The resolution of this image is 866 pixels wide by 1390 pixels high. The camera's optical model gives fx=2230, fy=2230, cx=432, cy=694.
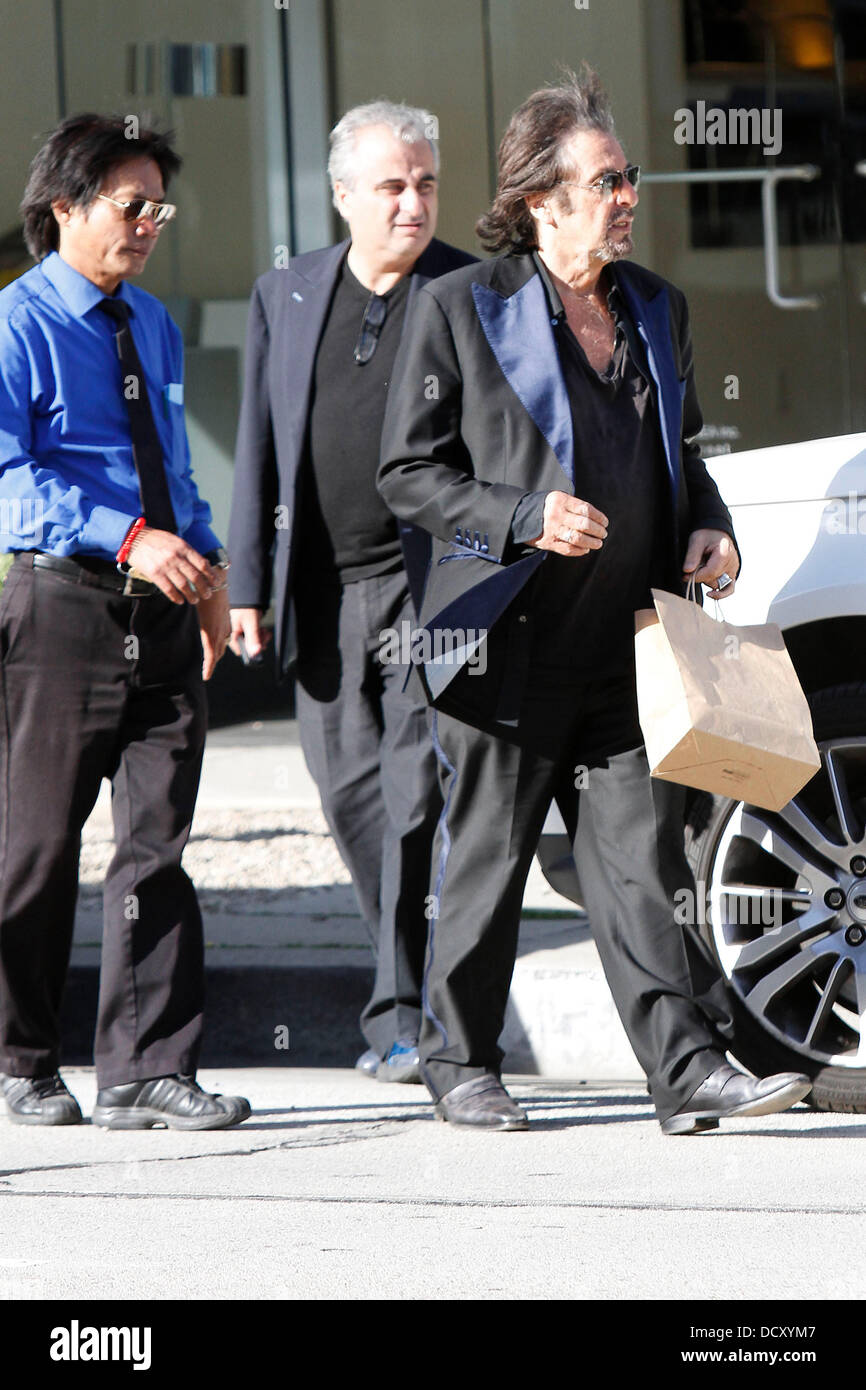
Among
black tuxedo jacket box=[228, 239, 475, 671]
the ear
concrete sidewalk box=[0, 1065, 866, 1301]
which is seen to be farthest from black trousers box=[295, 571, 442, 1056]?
the ear

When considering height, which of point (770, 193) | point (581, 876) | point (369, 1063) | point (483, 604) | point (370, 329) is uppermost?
point (770, 193)

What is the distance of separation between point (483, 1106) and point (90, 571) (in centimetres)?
138

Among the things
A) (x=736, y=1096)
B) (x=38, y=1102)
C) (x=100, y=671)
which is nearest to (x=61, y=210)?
(x=100, y=671)

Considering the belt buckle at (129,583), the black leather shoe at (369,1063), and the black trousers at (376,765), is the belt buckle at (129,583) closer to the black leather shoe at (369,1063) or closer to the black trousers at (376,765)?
the black trousers at (376,765)

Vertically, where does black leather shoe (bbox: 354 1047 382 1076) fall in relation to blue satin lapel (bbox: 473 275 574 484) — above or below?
below

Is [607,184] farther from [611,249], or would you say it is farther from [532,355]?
[532,355]

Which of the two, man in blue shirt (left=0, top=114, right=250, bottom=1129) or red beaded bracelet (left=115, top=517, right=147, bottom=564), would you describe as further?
man in blue shirt (left=0, top=114, right=250, bottom=1129)

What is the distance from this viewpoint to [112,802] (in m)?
4.76

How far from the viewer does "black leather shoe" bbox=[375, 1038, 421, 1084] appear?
518cm

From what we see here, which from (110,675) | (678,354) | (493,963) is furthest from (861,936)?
(110,675)

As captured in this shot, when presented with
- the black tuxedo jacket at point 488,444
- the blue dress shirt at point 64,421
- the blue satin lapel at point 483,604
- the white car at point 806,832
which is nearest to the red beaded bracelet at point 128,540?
the blue dress shirt at point 64,421

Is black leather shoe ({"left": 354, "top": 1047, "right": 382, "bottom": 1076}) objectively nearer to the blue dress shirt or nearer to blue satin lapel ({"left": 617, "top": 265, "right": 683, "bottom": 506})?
the blue dress shirt

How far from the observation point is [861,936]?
4.62 m
